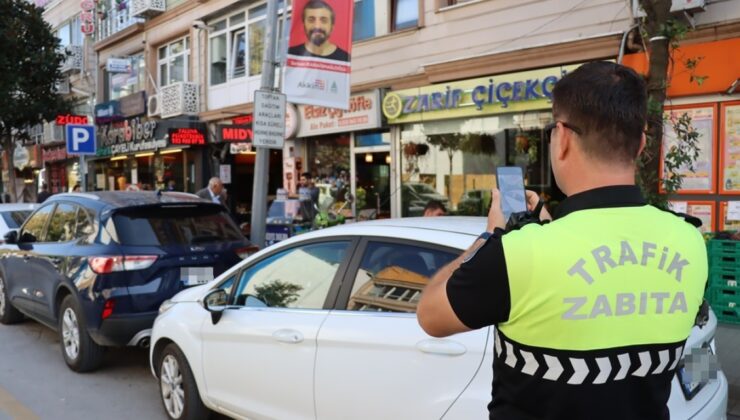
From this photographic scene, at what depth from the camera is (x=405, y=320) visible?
3.02m

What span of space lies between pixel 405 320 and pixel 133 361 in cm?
440

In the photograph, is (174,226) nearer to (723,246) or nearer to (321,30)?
(321,30)

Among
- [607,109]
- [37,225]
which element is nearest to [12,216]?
[37,225]

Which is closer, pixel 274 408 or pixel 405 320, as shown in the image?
pixel 405 320

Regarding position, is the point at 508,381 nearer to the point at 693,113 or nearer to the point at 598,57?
the point at 693,113

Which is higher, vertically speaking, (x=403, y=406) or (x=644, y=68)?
(x=644, y=68)

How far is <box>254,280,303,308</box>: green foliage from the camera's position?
149 inches

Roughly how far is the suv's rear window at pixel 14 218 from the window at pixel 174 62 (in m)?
10.0

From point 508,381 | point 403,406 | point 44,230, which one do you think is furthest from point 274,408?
point 44,230

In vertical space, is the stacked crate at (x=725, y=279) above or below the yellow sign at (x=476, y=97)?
below

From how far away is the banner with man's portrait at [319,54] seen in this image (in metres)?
8.76

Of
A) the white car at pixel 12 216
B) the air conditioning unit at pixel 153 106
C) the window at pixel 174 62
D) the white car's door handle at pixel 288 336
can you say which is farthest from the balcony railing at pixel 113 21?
the white car's door handle at pixel 288 336

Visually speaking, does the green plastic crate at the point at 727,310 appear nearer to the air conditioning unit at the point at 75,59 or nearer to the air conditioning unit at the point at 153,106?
the air conditioning unit at the point at 153,106

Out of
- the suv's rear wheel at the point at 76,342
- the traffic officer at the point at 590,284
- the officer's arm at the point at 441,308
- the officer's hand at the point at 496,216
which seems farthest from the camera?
the suv's rear wheel at the point at 76,342
